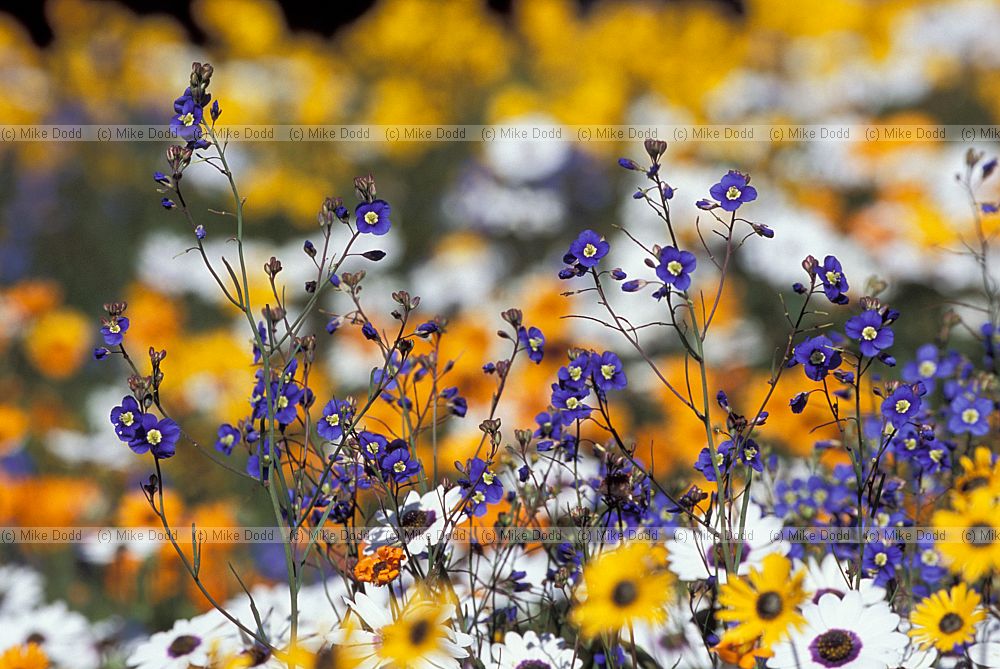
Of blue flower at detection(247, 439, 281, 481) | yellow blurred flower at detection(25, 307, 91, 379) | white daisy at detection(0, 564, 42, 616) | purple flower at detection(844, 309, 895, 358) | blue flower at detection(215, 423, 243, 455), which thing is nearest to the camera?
purple flower at detection(844, 309, 895, 358)

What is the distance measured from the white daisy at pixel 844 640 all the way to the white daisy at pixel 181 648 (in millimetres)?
695

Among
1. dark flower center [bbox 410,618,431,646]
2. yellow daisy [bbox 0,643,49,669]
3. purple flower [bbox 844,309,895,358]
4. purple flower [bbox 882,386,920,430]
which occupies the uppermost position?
purple flower [bbox 844,309,895,358]

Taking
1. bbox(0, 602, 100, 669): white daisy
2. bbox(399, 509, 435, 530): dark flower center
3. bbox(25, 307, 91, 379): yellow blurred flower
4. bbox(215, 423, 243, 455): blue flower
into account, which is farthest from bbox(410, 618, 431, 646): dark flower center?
bbox(25, 307, 91, 379): yellow blurred flower

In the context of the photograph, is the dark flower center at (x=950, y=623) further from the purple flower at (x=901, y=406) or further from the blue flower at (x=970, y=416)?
the blue flower at (x=970, y=416)

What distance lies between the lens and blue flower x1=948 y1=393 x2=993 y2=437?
1.26 meters

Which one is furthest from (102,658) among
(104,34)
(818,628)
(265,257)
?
(104,34)

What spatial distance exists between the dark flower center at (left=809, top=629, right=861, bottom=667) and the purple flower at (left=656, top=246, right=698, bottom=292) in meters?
0.38

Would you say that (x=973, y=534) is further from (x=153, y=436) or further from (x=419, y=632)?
(x=153, y=436)

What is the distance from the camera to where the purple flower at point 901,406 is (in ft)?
3.41

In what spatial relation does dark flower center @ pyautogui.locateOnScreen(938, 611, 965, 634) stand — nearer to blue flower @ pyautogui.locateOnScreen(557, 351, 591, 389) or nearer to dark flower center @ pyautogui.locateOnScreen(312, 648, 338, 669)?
blue flower @ pyautogui.locateOnScreen(557, 351, 591, 389)

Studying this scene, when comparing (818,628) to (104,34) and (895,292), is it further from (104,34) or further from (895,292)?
(104,34)

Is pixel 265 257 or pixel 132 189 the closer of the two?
pixel 265 257

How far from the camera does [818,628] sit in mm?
1061

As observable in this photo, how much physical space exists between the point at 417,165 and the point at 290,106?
3.24ft
